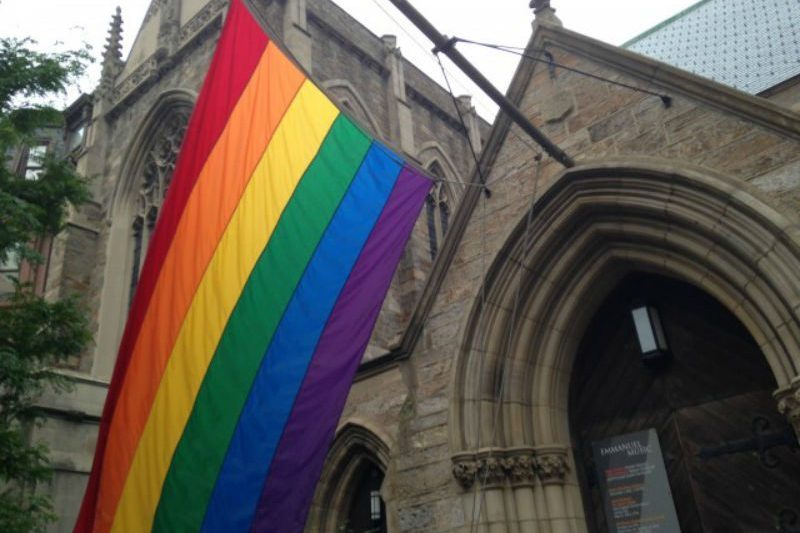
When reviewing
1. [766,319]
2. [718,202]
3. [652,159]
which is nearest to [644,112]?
[652,159]

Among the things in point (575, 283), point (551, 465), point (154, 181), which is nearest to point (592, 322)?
point (575, 283)

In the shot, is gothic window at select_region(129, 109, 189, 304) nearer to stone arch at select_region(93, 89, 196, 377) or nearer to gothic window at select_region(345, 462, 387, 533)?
stone arch at select_region(93, 89, 196, 377)

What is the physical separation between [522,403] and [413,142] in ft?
41.6

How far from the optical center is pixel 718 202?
579cm

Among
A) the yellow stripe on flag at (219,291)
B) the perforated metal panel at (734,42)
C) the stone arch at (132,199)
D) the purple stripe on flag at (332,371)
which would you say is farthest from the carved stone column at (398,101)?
the purple stripe on flag at (332,371)

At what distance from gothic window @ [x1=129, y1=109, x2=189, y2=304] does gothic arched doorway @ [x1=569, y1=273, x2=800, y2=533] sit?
13908mm

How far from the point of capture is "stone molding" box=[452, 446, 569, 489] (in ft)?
21.1

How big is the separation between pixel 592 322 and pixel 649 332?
0.79 metres

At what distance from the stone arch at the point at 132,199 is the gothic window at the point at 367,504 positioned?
35.7ft

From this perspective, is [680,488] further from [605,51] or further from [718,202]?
[605,51]

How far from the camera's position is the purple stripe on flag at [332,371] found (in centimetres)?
455

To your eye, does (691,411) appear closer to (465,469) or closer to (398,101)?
(465,469)

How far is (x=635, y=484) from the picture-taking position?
21.4ft

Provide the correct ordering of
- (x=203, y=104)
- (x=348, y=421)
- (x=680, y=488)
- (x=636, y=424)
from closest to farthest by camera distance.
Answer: (x=203, y=104) < (x=680, y=488) < (x=636, y=424) < (x=348, y=421)
